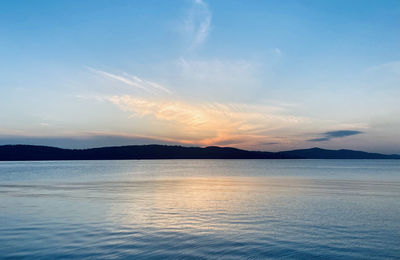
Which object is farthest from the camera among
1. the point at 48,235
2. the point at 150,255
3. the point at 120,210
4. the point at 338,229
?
the point at 120,210

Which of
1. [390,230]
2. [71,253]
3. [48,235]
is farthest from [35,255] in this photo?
[390,230]

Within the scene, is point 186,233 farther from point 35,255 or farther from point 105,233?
point 35,255

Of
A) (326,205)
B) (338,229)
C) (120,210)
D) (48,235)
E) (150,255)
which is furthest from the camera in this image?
(326,205)

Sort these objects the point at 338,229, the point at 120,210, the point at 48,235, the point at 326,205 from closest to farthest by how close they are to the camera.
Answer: the point at 48,235 < the point at 338,229 < the point at 120,210 < the point at 326,205

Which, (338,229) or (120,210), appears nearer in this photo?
(338,229)

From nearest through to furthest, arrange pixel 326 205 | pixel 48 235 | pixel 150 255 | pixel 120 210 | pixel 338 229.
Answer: pixel 150 255 → pixel 48 235 → pixel 338 229 → pixel 120 210 → pixel 326 205

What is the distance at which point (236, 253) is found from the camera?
12484 millimetres

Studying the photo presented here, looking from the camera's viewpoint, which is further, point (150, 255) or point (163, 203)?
point (163, 203)

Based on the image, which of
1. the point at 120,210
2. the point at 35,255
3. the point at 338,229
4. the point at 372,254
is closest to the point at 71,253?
the point at 35,255

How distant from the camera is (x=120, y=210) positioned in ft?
74.0

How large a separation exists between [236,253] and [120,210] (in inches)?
486

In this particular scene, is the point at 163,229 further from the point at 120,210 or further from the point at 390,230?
the point at 390,230

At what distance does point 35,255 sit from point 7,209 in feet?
43.0

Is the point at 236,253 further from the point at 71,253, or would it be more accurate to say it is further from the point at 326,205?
the point at 326,205
